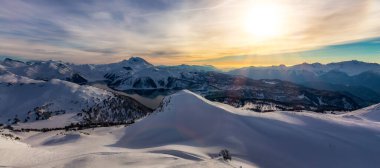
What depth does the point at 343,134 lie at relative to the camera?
45938 mm

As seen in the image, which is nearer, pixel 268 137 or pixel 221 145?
pixel 221 145

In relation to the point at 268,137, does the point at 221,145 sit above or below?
below

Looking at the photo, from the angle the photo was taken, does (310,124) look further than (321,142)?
Yes

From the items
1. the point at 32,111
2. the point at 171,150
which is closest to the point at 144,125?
the point at 171,150

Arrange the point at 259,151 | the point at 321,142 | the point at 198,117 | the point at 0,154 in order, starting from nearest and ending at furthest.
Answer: the point at 0,154 < the point at 259,151 < the point at 321,142 < the point at 198,117

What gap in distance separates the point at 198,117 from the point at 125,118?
15066 cm

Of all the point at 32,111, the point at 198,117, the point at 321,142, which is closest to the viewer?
the point at 321,142

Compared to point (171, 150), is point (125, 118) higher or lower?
lower

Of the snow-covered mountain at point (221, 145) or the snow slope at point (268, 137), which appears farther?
the snow slope at point (268, 137)

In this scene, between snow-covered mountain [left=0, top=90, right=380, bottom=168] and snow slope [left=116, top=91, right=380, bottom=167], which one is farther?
snow slope [left=116, top=91, right=380, bottom=167]

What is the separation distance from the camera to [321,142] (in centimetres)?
4244

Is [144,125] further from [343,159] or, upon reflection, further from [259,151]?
[343,159]

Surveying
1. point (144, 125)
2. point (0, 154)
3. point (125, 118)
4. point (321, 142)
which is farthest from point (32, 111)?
point (321, 142)

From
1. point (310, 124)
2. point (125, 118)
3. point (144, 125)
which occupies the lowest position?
point (125, 118)
